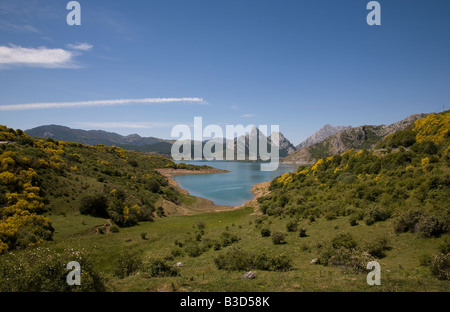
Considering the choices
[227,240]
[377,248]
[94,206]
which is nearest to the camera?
[377,248]

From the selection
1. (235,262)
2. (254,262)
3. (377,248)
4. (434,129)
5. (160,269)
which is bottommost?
(235,262)

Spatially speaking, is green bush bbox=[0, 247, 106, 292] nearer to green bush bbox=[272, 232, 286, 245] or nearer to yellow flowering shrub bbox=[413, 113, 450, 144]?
green bush bbox=[272, 232, 286, 245]

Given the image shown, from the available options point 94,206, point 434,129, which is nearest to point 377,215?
point 434,129

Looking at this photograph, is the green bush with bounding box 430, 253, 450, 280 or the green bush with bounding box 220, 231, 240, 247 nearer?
the green bush with bounding box 430, 253, 450, 280

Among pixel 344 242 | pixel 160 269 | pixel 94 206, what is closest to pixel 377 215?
pixel 344 242

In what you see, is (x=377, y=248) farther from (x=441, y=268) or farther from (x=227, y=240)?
(x=227, y=240)

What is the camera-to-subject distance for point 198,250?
24.5 meters

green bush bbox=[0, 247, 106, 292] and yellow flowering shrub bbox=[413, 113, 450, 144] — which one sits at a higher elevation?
yellow flowering shrub bbox=[413, 113, 450, 144]

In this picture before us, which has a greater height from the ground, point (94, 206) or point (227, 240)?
point (94, 206)

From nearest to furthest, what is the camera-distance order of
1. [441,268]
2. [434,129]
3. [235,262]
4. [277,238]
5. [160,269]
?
1. [441,268]
2. [160,269]
3. [235,262]
4. [277,238]
5. [434,129]

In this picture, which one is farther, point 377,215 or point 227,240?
point 227,240

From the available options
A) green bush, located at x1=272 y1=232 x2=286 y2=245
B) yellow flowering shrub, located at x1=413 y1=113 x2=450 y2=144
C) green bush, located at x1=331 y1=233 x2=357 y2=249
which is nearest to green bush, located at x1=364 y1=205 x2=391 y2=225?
green bush, located at x1=331 y1=233 x2=357 y2=249
